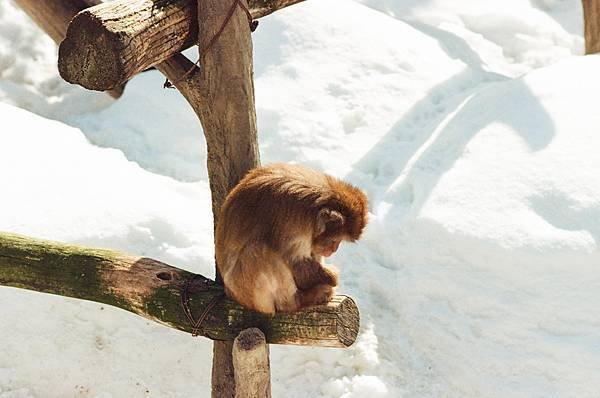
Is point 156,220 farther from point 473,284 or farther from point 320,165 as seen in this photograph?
point 473,284

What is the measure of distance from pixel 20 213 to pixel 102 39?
7.30ft

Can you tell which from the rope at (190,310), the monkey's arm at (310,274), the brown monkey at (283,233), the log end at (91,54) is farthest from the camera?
the rope at (190,310)

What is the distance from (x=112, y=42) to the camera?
323 cm

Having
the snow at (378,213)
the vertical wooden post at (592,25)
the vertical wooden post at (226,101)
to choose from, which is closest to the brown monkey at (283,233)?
the vertical wooden post at (226,101)

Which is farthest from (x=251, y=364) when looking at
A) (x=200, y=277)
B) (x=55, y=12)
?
(x=55, y=12)

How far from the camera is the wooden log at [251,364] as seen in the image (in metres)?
3.49

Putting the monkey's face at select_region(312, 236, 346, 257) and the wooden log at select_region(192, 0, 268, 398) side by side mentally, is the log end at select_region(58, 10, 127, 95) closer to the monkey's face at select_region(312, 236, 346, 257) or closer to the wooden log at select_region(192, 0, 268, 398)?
the wooden log at select_region(192, 0, 268, 398)

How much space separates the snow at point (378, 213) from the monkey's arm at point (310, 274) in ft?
4.38

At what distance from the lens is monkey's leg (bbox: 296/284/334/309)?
3.51m

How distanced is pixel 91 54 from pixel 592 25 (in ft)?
15.2

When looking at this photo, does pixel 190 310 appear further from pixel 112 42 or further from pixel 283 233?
pixel 112 42

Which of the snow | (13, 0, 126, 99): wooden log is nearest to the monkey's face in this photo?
the snow

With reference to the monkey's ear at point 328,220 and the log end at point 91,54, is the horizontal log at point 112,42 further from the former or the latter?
the monkey's ear at point 328,220

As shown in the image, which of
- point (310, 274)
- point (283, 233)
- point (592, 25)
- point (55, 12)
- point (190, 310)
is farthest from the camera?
point (592, 25)
